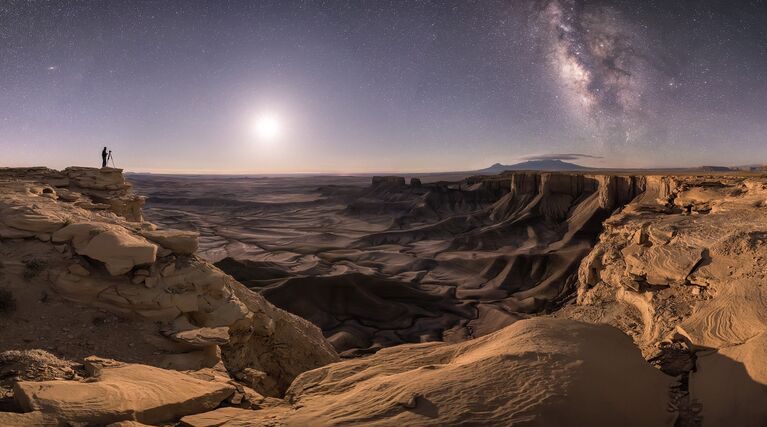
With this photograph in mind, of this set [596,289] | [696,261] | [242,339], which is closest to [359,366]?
[242,339]

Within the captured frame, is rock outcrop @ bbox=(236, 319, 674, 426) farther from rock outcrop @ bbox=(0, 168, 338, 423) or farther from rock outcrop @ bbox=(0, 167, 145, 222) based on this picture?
rock outcrop @ bbox=(0, 167, 145, 222)

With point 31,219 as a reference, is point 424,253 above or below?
below

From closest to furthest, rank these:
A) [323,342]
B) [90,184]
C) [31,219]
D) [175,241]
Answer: [31,219]
[175,241]
[323,342]
[90,184]

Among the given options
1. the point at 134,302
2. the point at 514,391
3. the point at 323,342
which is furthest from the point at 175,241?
the point at 514,391

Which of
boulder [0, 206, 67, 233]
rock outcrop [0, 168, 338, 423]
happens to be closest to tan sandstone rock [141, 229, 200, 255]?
rock outcrop [0, 168, 338, 423]

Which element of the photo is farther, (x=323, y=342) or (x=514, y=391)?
(x=323, y=342)

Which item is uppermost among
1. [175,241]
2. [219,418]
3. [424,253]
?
[175,241]

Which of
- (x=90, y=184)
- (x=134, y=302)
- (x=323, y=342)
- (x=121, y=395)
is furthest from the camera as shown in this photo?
(x=90, y=184)

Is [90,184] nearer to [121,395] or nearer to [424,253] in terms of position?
[121,395]
